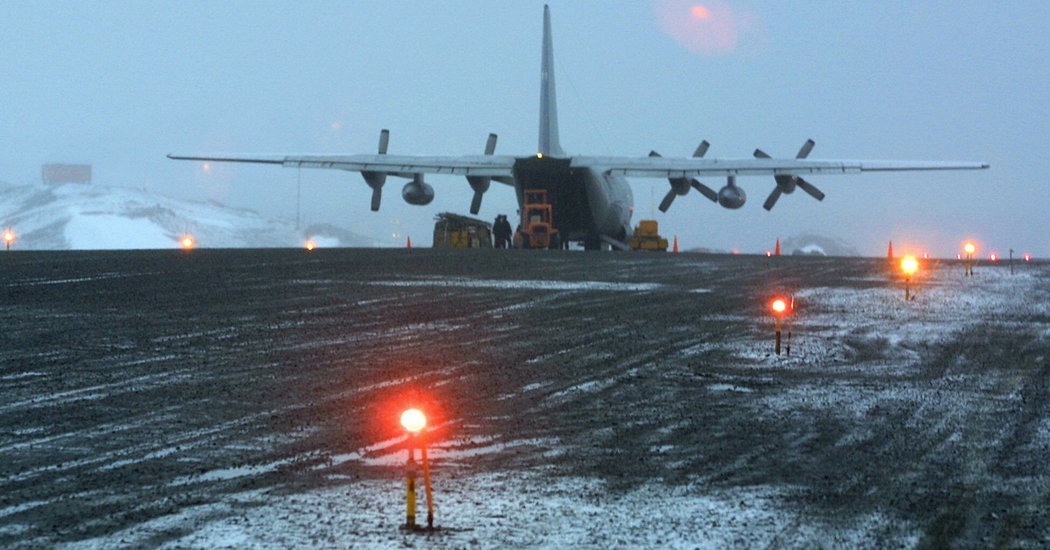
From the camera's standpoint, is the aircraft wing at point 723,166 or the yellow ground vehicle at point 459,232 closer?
the aircraft wing at point 723,166

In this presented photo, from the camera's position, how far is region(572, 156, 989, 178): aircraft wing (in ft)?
168

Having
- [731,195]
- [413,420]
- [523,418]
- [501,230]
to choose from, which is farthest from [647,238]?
[413,420]

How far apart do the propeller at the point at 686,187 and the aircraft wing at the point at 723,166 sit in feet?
1.58

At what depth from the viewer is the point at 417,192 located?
54.0 m

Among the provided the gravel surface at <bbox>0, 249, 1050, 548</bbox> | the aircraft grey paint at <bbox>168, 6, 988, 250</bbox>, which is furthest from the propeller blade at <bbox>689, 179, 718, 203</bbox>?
the gravel surface at <bbox>0, 249, 1050, 548</bbox>

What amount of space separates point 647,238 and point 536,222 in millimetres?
11413

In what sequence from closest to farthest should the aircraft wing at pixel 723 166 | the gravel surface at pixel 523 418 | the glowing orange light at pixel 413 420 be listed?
the glowing orange light at pixel 413 420
the gravel surface at pixel 523 418
the aircraft wing at pixel 723 166

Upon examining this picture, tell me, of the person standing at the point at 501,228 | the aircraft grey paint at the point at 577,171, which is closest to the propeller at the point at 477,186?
the aircraft grey paint at the point at 577,171

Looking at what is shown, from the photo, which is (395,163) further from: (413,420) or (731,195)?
(413,420)

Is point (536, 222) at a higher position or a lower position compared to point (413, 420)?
higher

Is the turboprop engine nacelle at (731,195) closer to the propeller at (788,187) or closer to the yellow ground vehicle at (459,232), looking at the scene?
the propeller at (788,187)

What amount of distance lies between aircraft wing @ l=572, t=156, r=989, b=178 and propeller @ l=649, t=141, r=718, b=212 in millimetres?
482

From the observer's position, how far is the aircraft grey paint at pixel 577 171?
171 ft

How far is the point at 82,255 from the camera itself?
39000mm
